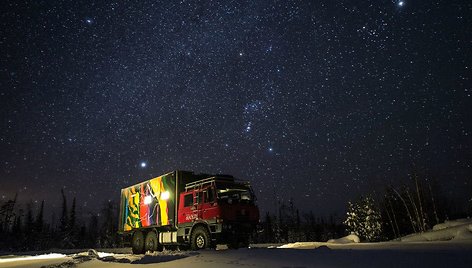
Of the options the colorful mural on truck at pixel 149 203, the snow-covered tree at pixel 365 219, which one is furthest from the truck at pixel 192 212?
the snow-covered tree at pixel 365 219

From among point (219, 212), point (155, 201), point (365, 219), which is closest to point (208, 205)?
point (219, 212)

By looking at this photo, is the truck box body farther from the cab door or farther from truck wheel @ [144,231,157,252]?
the cab door

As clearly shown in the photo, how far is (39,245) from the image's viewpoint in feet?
247

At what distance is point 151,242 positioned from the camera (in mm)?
19875

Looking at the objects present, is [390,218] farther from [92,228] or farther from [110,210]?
[92,228]

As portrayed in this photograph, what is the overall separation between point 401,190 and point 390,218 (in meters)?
5.35

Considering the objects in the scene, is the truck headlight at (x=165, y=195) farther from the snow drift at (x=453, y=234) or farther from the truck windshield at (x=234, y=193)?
the snow drift at (x=453, y=234)

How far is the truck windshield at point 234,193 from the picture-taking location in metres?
16.5

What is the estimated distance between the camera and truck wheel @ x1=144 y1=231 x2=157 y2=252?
19.5 meters

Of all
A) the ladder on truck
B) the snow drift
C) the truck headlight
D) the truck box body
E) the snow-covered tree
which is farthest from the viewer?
the snow-covered tree

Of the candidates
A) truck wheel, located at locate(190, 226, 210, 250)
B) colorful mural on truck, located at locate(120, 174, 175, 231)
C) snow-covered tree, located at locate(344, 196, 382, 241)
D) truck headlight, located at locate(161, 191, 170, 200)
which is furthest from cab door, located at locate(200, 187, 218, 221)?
snow-covered tree, located at locate(344, 196, 382, 241)

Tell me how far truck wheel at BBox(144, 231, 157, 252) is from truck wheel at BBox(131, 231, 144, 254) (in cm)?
40

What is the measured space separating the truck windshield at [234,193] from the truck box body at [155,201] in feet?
7.71

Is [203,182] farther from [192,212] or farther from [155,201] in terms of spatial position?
[155,201]
